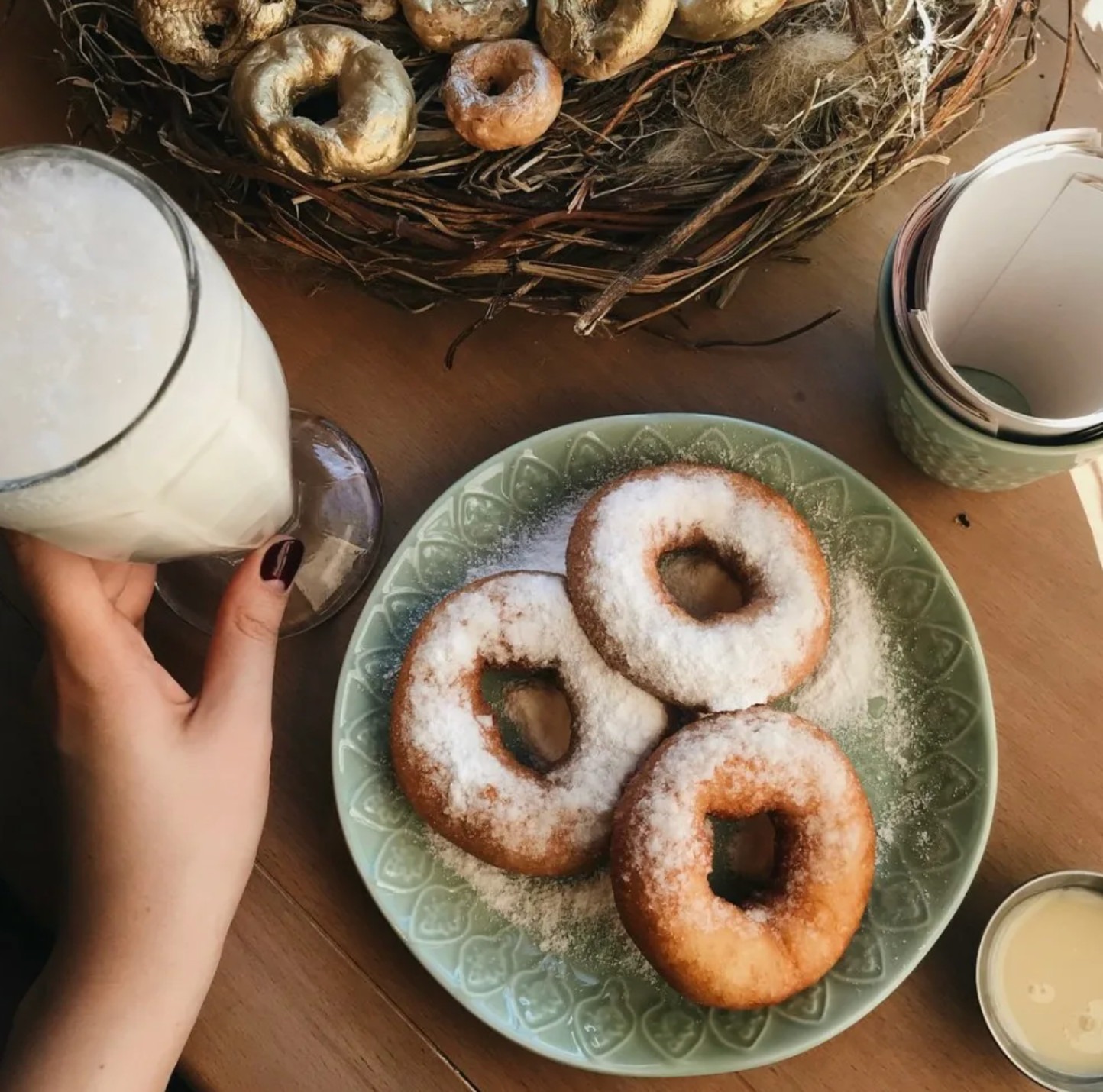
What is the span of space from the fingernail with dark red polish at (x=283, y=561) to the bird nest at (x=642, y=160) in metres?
0.22

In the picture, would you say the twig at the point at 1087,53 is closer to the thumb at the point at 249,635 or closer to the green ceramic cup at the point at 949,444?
the green ceramic cup at the point at 949,444

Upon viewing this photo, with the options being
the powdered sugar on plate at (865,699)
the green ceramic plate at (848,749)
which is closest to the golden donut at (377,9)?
the green ceramic plate at (848,749)

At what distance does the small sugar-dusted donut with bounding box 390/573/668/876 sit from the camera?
0.73 metres

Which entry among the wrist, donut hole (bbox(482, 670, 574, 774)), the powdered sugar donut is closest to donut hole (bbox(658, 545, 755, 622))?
the powdered sugar donut

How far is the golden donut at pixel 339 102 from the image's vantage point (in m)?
0.69

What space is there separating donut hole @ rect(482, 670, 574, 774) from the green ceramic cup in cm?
34

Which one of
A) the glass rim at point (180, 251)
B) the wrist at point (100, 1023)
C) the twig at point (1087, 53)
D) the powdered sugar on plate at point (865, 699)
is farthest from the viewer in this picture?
the twig at point (1087, 53)

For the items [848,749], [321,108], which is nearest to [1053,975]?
[848,749]

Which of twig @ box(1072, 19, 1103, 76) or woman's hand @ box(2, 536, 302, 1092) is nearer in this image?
woman's hand @ box(2, 536, 302, 1092)

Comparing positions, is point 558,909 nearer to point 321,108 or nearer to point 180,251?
point 180,251

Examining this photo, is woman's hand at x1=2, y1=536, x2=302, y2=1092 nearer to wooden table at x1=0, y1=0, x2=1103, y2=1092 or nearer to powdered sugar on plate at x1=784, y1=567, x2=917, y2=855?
wooden table at x1=0, y1=0, x2=1103, y2=1092

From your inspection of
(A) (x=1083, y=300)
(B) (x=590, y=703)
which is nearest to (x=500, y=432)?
(B) (x=590, y=703)

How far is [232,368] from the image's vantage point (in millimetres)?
602

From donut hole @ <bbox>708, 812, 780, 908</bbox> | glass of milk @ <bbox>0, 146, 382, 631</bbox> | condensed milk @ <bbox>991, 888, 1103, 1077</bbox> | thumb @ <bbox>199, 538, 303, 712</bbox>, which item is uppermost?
glass of milk @ <bbox>0, 146, 382, 631</bbox>
